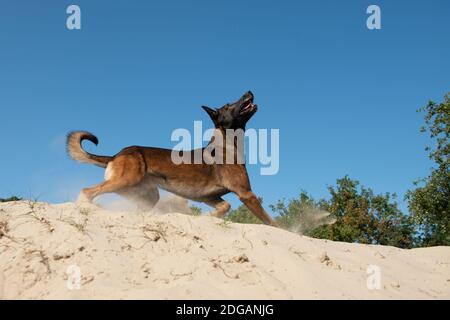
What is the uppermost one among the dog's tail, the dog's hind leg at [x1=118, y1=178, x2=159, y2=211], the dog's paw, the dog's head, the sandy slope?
the dog's head

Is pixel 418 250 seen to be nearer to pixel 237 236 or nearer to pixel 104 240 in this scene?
pixel 237 236

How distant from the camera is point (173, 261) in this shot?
6.12 metres

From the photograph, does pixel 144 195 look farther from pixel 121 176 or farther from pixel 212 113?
pixel 212 113

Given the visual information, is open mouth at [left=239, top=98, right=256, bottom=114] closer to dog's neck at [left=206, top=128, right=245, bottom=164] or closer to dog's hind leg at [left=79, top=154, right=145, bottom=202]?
dog's neck at [left=206, top=128, right=245, bottom=164]

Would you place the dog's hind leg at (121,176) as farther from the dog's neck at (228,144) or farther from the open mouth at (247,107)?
the open mouth at (247,107)

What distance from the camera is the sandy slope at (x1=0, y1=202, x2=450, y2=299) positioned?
5.51 meters

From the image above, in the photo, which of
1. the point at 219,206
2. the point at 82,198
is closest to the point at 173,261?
the point at 82,198

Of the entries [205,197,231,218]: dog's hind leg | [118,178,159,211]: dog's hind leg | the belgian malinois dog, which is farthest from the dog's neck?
[118,178,159,211]: dog's hind leg

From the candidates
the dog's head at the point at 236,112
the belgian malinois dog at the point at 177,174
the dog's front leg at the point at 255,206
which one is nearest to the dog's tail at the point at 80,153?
the belgian malinois dog at the point at 177,174

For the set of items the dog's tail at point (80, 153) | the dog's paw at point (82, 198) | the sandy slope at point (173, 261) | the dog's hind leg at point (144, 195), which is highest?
the dog's tail at point (80, 153)

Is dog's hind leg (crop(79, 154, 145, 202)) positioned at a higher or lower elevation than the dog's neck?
lower

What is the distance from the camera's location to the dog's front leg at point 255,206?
393 inches

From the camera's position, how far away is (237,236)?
718 cm

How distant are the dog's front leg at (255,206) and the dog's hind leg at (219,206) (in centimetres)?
49
